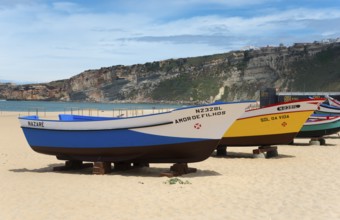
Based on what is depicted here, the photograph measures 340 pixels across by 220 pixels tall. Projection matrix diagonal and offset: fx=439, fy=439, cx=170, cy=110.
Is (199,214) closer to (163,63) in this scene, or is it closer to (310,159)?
(310,159)

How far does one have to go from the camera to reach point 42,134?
13.0m

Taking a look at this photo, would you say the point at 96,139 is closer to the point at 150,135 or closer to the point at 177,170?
the point at 150,135

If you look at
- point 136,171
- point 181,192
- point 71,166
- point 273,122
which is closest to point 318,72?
point 273,122

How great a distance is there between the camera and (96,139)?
39.8 ft

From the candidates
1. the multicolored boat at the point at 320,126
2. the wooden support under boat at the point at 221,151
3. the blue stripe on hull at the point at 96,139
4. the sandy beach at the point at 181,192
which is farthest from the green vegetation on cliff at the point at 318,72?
the blue stripe on hull at the point at 96,139

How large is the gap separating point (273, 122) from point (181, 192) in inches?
302

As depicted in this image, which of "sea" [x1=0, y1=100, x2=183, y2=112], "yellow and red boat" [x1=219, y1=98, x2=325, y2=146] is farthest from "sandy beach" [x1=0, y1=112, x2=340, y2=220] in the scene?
"sea" [x1=0, y1=100, x2=183, y2=112]

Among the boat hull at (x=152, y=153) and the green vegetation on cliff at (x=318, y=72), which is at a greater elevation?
the green vegetation on cliff at (x=318, y=72)

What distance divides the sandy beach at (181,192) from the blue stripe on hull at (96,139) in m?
0.85

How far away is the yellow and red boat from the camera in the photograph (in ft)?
53.3

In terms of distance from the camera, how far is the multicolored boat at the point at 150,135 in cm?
1135

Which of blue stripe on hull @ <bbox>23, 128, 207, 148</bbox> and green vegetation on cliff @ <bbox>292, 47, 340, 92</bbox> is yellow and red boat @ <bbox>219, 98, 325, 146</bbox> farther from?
green vegetation on cliff @ <bbox>292, 47, 340, 92</bbox>

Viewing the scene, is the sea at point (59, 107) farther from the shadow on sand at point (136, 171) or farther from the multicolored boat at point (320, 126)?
the shadow on sand at point (136, 171)

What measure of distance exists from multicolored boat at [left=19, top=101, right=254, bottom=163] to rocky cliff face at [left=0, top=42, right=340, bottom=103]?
418 feet
